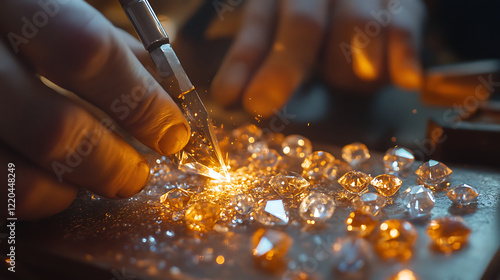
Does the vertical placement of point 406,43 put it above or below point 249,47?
below

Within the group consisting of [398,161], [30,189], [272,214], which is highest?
[30,189]

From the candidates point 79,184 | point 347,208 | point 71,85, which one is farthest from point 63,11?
point 347,208

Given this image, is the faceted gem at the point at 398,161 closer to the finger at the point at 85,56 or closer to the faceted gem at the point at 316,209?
the faceted gem at the point at 316,209

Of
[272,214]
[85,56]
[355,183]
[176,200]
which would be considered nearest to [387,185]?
[355,183]

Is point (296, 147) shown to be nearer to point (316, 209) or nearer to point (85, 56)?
point (316, 209)

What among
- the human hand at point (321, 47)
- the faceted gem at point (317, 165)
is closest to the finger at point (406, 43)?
the human hand at point (321, 47)

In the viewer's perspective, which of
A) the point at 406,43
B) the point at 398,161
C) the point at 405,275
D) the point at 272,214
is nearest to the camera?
the point at 405,275

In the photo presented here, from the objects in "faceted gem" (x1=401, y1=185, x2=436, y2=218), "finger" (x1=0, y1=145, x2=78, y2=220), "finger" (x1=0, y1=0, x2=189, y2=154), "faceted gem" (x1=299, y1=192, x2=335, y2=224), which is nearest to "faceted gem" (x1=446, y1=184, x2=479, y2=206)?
"faceted gem" (x1=401, y1=185, x2=436, y2=218)
